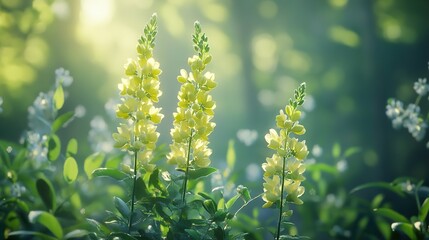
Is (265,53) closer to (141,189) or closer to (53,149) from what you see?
(53,149)

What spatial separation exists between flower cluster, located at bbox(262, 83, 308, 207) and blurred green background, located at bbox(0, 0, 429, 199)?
7.78m

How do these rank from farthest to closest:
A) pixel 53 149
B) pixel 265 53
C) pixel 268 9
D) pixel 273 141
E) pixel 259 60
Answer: pixel 259 60 < pixel 265 53 < pixel 268 9 < pixel 53 149 < pixel 273 141

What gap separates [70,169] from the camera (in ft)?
8.30

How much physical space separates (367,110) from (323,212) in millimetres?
9115

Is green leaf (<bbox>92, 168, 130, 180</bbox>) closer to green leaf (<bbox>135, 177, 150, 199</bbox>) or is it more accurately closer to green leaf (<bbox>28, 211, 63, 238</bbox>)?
green leaf (<bbox>135, 177, 150, 199</bbox>)

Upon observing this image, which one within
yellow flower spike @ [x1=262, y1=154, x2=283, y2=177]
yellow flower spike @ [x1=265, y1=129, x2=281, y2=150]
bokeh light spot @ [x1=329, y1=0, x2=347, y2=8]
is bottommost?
yellow flower spike @ [x1=262, y1=154, x2=283, y2=177]

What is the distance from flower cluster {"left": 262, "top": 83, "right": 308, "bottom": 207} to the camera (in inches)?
78.7

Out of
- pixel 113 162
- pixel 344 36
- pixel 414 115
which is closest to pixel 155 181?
pixel 113 162

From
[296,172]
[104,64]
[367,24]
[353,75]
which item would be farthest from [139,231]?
[104,64]

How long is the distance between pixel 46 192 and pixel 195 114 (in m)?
0.92

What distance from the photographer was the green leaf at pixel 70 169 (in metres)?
2.52

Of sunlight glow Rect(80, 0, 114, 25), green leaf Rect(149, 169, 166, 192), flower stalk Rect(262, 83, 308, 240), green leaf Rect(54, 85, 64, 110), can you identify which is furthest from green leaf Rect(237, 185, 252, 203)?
sunlight glow Rect(80, 0, 114, 25)

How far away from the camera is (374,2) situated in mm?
11414

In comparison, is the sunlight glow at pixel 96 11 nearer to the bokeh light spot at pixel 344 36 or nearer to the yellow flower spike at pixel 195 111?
the bokeh light spot at pixel 344 36
